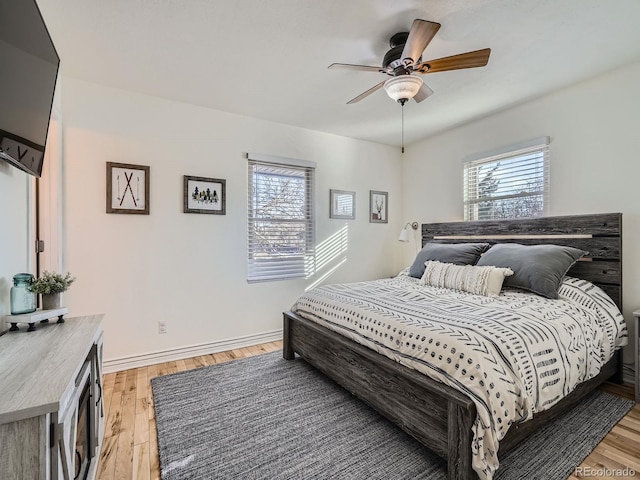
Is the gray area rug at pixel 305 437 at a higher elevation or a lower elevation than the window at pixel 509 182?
lower

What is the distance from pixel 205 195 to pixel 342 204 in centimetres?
173

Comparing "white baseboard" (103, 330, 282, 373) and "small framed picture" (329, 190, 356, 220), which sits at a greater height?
"small framed picture" (329, 190, 356, 220)

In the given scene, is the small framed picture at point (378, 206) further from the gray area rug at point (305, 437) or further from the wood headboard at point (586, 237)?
the gray area rug at point (305, 437)

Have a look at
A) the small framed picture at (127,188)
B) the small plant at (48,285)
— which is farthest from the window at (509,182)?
the small plant at (48,285)

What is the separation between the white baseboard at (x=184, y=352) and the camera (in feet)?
8.73

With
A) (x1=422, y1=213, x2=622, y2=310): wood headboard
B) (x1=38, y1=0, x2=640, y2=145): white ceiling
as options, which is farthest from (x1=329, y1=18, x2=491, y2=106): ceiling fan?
(x1=422, y1=213, x2=622, y2=310): wood headboard

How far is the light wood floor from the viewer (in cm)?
151

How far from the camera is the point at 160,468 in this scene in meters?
1.52

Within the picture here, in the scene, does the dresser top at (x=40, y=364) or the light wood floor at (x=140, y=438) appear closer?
the dresser top at (x=40, y=364)

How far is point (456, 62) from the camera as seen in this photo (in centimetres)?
189

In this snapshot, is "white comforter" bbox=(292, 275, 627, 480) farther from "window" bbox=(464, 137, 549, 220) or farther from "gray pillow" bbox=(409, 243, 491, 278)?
"window" bbox=(464, 137, 549, 220)

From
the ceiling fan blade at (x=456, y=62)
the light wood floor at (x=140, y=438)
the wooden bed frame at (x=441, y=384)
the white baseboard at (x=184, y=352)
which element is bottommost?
the light wood floor at (x=140, y=438)

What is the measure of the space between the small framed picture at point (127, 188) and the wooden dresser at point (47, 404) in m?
1.43

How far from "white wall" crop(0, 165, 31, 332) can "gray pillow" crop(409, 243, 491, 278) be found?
125 inches
